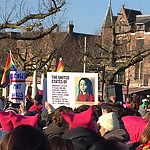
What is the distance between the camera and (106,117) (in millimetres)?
6211

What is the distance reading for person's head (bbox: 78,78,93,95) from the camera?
10945 mm

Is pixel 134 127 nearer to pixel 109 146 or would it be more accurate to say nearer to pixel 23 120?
pixel 23 120

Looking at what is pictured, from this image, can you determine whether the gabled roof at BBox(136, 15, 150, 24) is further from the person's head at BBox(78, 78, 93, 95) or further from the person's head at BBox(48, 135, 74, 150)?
the person's head at BBox(48, 135, 74, 150)

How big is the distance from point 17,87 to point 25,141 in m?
9.93

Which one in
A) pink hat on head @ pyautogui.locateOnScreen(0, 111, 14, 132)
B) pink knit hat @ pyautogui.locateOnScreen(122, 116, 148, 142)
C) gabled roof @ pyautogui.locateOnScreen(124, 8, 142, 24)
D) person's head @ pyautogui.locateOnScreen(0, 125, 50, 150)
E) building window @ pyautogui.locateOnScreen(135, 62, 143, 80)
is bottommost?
building window @ pyautogui.locateOnScreen(135, 62, 143, 80)

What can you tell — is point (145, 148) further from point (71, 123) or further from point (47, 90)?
point (47, 90)

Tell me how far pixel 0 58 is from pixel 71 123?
1552 inches

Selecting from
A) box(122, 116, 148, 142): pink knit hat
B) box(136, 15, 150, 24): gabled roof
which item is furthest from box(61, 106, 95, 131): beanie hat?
box(136, 15, 150, 24): gabled roof

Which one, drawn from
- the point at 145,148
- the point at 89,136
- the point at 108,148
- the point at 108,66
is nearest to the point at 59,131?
the point at 89,136

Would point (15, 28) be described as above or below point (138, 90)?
above

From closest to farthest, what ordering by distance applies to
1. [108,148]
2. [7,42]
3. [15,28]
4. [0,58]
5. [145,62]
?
[108,148] < [15,28] < [7,42] < [0,58] < [145,62]

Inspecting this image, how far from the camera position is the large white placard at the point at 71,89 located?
35.8ft

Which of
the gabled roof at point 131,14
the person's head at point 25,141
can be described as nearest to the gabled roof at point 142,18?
the gabled roof at point 131,14

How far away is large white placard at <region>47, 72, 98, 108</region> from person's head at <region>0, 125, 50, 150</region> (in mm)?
7569
